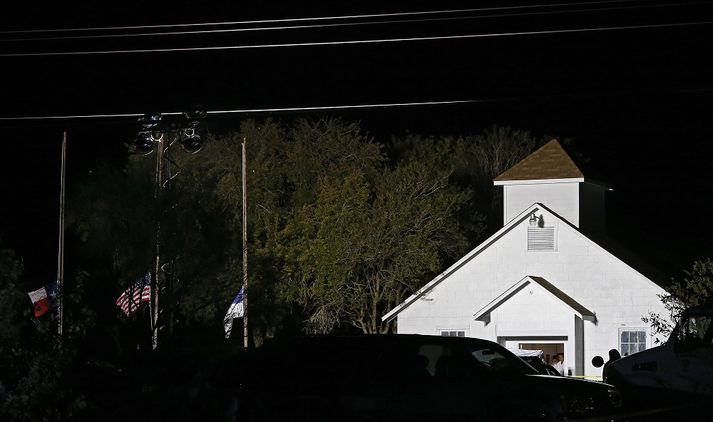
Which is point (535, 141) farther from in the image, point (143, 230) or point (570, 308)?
point (143, 230)

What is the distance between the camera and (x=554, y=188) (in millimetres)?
47594

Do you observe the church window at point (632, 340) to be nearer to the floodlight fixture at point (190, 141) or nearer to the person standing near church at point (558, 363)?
the person standing near church at point (558, 363)

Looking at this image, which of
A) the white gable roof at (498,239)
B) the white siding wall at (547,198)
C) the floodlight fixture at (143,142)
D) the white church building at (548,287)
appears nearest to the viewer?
the floodlight fixture at (143,142)

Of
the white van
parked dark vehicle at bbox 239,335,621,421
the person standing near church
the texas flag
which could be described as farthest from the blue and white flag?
parked dark vehicle at bbox 239,335,621,421

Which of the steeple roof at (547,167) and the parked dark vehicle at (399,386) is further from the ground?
the steeple roof at (547,167)

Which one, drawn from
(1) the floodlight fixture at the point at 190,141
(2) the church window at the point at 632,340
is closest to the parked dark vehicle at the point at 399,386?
(1) the floodlight fixture at the point at 190,141

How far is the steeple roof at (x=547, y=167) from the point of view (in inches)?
A: 1864

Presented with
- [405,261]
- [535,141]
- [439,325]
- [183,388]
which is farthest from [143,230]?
[535,141]

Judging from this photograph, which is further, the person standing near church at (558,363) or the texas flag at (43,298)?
the person standing near church at (558,363)

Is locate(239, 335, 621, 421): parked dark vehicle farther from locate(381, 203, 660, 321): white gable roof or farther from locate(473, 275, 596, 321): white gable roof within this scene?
locate(381, 203, 660, 321): white gable roof

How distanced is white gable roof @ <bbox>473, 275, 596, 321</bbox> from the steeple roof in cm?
491

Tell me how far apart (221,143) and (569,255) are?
2199 centimetres

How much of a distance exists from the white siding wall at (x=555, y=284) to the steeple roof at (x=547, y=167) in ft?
9.68

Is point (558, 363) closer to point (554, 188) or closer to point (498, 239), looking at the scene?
point (498, 239)
